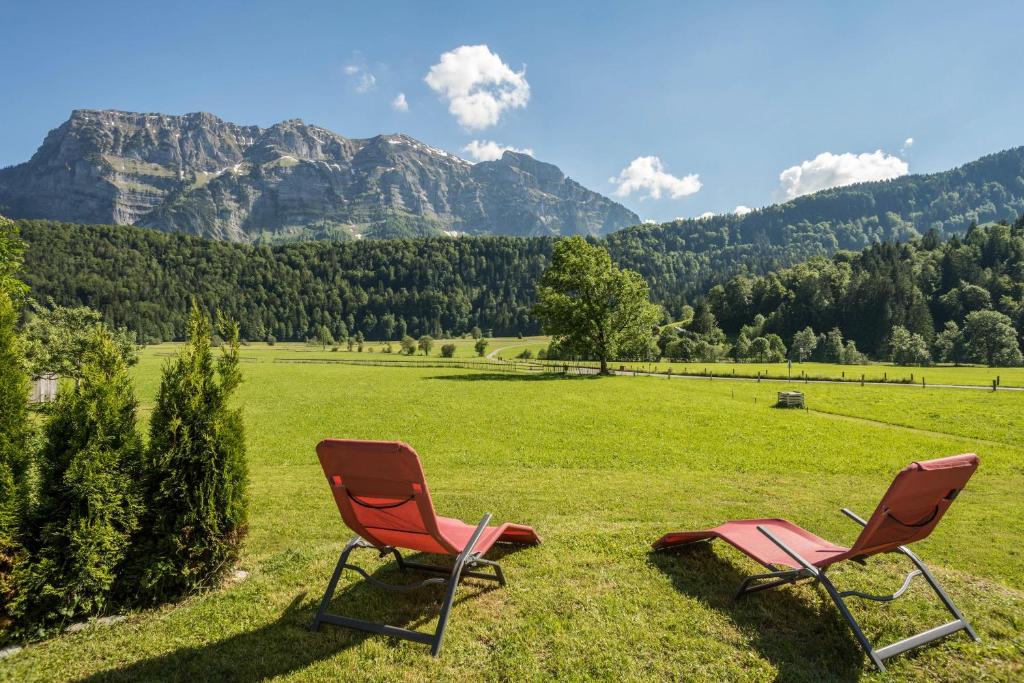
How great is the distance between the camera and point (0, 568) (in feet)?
14.1

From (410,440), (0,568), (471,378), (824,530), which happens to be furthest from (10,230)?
(471,378)

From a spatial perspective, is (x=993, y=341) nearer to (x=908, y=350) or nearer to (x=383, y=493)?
(x=908, y=350)

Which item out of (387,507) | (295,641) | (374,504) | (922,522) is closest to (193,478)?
(295,641)

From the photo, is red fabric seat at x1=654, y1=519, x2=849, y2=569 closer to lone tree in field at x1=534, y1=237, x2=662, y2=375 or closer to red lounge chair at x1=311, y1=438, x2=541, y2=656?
red lounge chair at x1=311, y1=438, x2=541, y2=656

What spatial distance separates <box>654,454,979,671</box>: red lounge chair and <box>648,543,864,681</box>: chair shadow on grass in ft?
0.53

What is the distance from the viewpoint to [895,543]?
182 inches

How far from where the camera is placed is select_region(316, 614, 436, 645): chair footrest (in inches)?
166

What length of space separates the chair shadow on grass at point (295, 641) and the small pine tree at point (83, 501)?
115 cm

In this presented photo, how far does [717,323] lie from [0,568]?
459 feet

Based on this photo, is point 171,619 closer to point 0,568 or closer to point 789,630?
point 0,568

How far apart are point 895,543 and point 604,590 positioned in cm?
280

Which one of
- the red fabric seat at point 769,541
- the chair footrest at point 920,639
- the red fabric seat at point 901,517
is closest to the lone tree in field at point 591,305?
the red fabric seat at point 769,541

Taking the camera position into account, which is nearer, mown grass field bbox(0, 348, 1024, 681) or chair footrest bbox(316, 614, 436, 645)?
mown grass field bbox(0, 348, 1024, 681)

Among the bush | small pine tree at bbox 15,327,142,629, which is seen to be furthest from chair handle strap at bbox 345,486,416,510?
the bush
